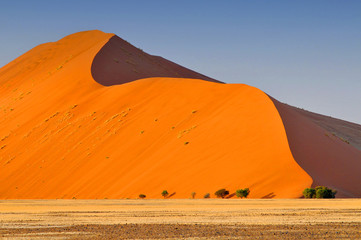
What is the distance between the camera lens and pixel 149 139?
55.4 meters

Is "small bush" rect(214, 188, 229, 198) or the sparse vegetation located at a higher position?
the sparse vegetation

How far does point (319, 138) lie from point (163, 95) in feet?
68.4

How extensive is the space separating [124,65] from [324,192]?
50654 millimetres

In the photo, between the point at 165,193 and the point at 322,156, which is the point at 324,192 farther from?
the point at 165,193

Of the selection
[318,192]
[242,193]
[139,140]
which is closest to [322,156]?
[318,192]

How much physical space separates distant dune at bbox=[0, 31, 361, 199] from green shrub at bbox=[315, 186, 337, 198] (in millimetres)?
1313

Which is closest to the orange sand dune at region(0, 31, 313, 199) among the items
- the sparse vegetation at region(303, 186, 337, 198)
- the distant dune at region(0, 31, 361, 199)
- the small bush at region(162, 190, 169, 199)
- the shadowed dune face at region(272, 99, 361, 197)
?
the distant dune at region(0, 31, 361, 199)

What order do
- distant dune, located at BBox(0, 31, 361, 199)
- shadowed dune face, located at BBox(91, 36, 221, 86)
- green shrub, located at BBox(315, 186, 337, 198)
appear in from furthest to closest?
shadowed dune face, located at BBox(91, 36, 221, 86)
distant dune, located at BBox(0, 31, 361, 199)
green shrub, located at BBox(315, 186, 337, 198)

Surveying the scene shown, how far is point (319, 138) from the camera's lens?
47.3 meters

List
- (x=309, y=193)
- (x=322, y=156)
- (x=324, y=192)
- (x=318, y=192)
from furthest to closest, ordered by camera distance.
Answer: (x=322, y=156)
(x=309, y=193)
(x=324, y=192)
(x=318, y=192)

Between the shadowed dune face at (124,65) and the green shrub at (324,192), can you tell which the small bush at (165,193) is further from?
the shadowed dune face at (124,65)

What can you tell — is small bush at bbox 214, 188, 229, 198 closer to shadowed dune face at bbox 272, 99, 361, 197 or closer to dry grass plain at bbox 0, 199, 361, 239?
shadowed dune face at bbox 272, 99, 361, 197

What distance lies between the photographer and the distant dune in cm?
4259

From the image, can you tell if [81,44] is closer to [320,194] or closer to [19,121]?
[19,121]
